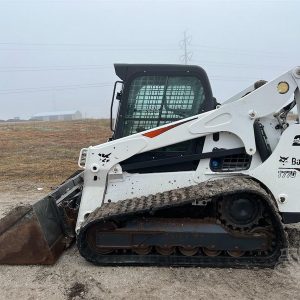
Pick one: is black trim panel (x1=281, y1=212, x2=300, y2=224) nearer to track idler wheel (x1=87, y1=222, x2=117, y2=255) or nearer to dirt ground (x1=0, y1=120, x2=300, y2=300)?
dirt ground (x1=0, y1=120, x2=300, y2=300)

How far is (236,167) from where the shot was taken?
582 cm

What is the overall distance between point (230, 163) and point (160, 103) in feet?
3.97

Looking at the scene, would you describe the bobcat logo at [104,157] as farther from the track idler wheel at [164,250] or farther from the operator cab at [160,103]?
the track idler wheel at [164,250]

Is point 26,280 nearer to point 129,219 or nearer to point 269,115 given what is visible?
point 129,219

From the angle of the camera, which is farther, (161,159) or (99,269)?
(161,159)

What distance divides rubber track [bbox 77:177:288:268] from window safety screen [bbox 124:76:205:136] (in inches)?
39.2

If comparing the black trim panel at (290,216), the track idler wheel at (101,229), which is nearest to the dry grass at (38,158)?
the track idler wheel at (101,229)

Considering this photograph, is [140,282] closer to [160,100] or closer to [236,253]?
[236,253]

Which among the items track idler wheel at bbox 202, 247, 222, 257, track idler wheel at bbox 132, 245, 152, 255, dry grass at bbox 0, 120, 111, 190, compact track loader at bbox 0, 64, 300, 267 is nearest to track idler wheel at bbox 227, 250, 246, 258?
compact track loader at bbox 0, 64, 300, 267

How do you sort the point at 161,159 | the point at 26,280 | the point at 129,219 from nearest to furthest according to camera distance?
the point at 26,280 < the point at 129,219 < the point at 161,159

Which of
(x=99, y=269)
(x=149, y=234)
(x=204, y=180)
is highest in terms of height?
(x=204, y=180)

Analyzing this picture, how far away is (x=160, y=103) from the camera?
591 cm

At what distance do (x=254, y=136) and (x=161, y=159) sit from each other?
1.22 meters

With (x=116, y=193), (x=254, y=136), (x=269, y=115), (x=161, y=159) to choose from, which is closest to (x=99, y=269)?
(x=116, y=193)
